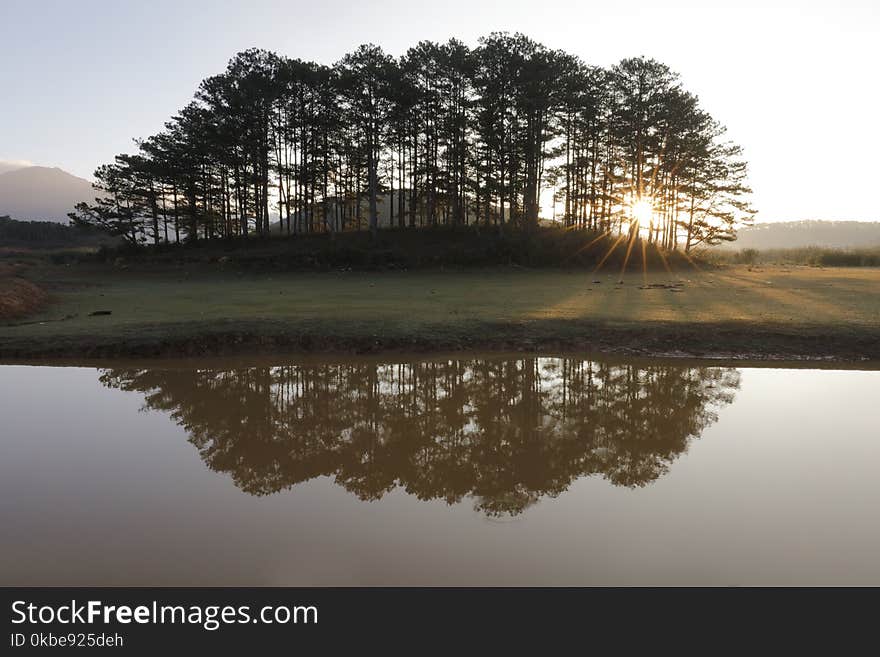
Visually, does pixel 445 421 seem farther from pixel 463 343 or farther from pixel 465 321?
pixel 465 321

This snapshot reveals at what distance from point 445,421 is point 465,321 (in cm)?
992

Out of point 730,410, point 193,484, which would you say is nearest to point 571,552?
point 193,484

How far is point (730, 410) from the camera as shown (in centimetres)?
1059

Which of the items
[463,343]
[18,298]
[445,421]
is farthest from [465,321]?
[18,298]

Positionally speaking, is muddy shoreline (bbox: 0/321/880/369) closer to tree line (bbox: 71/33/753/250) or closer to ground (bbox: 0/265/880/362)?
ground (bbox: 0/265/880/362)

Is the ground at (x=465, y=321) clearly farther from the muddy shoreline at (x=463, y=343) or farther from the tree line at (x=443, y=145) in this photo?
the tree line at (x=443, y=145)

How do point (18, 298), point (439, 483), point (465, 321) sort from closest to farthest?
point (439, 483)
point (465, 321)
point (18, 298)

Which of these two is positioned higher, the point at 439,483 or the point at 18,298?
the point at 18,298

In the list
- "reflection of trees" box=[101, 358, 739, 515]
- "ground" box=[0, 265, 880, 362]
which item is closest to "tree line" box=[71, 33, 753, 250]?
"ground" box=[0, 265, 880, 362]

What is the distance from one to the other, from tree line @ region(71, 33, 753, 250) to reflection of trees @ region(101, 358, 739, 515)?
129 feet

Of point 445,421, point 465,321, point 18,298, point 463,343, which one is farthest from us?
point 18,298

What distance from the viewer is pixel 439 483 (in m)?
7.20
